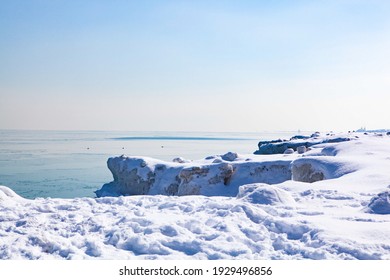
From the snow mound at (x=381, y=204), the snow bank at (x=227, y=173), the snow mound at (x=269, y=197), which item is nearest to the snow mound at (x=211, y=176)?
the snow bank at (x=227, y=173)

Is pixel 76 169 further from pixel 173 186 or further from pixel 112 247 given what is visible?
pixel 112 247

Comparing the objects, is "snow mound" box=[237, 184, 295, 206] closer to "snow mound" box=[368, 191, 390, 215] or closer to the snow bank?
"snow mound" box=[368, 191, 390, 215]

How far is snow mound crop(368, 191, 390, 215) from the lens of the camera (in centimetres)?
637

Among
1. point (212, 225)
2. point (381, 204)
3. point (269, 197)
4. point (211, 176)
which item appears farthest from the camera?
point (211, 176)

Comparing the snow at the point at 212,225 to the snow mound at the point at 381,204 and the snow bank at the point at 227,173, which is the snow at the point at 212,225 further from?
the snow bank at the point at 227,173

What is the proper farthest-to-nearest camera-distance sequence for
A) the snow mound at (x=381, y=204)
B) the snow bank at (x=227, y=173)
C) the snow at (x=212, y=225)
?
the snow bank at (x=227, y=173), the snow mound at (x=381, y=204), the snow at (x=212, y=225)

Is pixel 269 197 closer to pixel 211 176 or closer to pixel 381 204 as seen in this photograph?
pixel 381 204

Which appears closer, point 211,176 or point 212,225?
point 212,225

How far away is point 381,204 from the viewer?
6.43 meters

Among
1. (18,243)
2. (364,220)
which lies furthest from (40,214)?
(364,220)

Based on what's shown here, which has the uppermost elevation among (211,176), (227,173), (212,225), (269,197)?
(269,197)

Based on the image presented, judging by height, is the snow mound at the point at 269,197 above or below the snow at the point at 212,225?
above

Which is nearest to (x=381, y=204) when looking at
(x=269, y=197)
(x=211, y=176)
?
(x=269, y=197)

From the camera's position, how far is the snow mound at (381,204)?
20.9 feet
